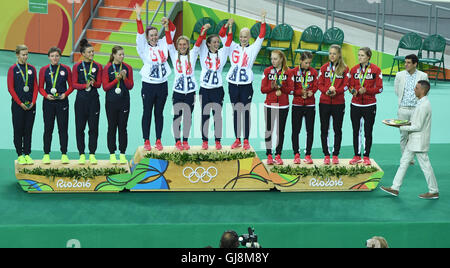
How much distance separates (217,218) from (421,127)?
279 cm

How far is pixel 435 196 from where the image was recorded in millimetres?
8594

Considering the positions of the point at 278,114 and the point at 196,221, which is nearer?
the point at 196,221

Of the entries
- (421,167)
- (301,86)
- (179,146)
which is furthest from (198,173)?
(421,167)

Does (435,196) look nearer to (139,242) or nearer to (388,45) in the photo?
(139,242)

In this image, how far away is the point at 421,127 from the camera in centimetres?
835

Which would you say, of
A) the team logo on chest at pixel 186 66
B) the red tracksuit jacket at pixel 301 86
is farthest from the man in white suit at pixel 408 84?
the team logo on chest at pixel 186 66

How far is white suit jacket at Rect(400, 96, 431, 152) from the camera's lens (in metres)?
8.31

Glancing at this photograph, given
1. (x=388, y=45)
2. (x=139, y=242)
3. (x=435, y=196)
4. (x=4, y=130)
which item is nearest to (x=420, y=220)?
(x=435, y=196)

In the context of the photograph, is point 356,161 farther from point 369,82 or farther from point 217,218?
point 217,218

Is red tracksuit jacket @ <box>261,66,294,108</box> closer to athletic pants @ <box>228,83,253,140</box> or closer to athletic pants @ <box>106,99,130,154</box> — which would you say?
athletic pants @ <box>228,83,253,140</box>

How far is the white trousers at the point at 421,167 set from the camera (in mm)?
8470

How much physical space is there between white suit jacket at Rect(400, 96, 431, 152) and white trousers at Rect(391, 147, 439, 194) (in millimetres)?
109

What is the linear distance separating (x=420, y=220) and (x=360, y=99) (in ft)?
6.60

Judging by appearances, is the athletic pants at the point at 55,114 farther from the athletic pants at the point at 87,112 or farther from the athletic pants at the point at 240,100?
the athletic pants at the point at 240,100
